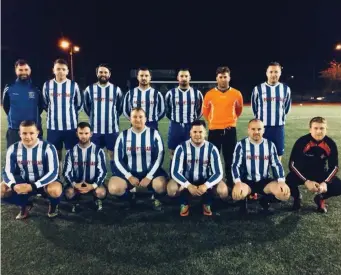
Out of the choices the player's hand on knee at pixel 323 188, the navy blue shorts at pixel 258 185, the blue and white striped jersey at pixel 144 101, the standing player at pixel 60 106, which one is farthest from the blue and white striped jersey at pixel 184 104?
the player's hand on knee at pixel 323 188

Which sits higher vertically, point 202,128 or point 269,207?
point 202,128

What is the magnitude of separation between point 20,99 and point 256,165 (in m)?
2.98

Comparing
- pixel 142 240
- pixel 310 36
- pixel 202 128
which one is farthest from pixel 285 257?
pixel 310 36

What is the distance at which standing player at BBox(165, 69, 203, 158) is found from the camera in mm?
4504

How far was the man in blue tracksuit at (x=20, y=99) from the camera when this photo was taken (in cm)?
416

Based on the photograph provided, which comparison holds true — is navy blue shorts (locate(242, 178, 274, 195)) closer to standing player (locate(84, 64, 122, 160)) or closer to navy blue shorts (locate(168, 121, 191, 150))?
navy blue shorts (locate(168, 121, 191, 150))

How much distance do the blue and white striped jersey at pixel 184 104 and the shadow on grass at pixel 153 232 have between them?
1.44 m

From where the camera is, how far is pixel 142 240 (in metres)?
2.82

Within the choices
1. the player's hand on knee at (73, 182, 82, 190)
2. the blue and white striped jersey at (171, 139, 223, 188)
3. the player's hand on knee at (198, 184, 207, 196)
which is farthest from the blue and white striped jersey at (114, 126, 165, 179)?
the player's hand on knee at (198, 184, 207, 196)

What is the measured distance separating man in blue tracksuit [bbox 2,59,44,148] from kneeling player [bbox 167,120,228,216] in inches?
75.6

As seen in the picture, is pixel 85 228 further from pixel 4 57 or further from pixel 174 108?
pixel 4 57

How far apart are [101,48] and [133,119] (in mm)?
31800

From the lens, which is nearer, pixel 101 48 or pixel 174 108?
pixel 174 108

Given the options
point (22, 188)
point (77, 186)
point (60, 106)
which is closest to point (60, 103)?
point (60, 106)
